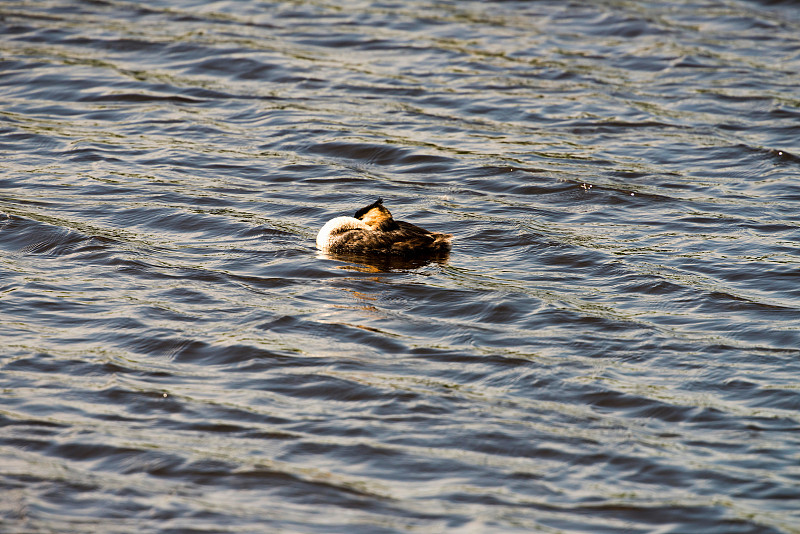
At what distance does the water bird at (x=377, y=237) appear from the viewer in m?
9.12

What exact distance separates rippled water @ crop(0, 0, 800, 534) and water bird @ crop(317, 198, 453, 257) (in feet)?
0.59

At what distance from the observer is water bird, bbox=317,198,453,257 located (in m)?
9.12

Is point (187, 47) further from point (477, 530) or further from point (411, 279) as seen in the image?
point (477, 530)

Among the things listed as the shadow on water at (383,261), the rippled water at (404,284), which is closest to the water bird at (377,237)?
the shadow on water at (383,261)

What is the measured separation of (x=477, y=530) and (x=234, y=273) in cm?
404

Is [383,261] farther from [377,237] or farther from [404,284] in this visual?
[404,284]

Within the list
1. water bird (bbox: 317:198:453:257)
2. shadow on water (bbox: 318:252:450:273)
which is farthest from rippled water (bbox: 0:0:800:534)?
water bird (bbox: 317:198:453:257)

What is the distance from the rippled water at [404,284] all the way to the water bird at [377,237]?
0.18 meters

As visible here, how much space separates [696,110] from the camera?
43.9 feet

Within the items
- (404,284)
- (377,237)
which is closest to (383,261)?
(377,237)

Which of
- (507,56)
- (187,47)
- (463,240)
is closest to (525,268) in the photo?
(463,240)

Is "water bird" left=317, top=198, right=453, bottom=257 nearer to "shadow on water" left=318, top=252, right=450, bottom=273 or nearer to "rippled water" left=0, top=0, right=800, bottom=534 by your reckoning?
"shadow on water" left=318, top=252, right=450, bottom=273

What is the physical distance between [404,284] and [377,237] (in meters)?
0.67

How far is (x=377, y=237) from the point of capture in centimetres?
915
